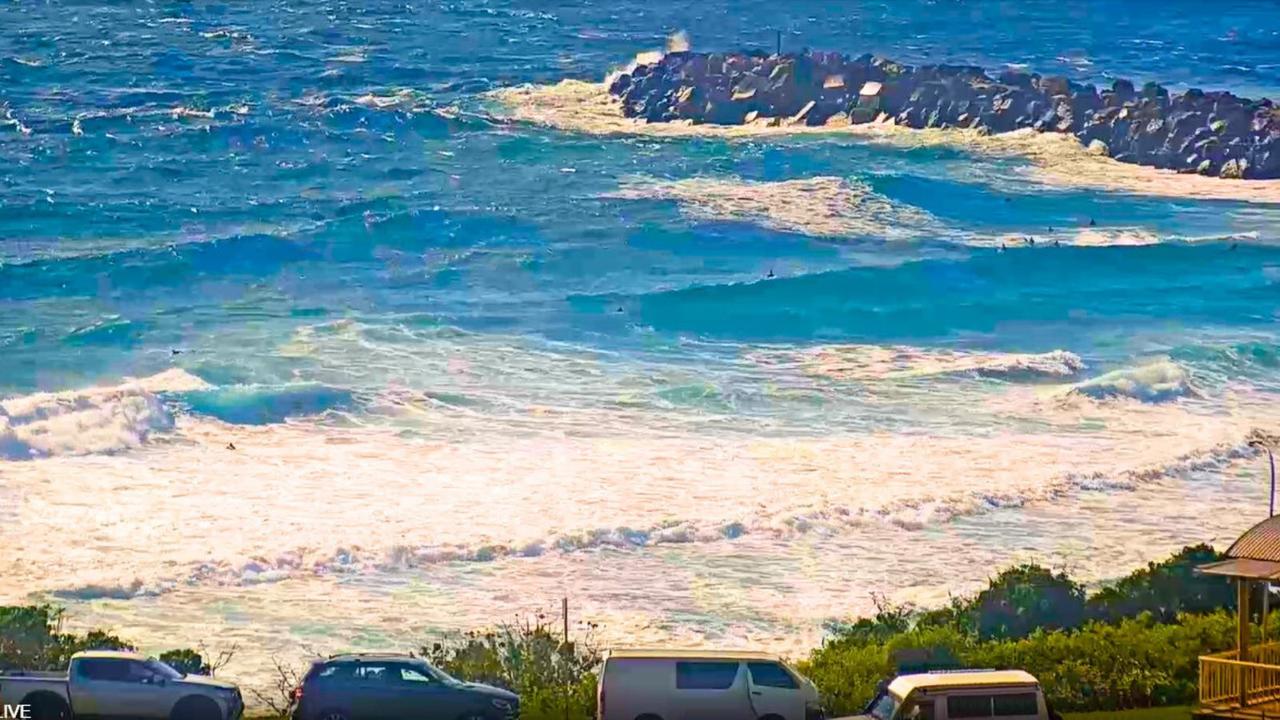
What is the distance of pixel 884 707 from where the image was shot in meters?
19.8

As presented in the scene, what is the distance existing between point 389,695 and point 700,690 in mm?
2858

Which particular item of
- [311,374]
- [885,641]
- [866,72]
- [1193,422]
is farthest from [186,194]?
[885,641]

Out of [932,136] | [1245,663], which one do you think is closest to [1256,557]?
[1245,663]

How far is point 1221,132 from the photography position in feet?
230

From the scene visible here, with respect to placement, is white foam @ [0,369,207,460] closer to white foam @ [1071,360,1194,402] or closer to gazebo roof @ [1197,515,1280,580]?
white foam @ [1071,360,1194,402]

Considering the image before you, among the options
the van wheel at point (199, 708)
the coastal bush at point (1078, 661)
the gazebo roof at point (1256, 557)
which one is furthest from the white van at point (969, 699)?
the van wheel at point (199, 708)

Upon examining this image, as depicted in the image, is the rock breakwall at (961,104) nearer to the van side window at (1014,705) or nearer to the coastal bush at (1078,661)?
the coastal bush at (1078,661)

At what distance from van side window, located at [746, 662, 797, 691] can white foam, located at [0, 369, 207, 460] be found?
19109 millimetres

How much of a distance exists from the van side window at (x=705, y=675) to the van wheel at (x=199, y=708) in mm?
4238

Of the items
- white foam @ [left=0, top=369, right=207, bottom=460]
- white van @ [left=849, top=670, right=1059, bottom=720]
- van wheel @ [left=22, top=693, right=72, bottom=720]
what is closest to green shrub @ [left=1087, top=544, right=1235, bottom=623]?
white van @ [left=849, top=670, right=1059, bottom=720]

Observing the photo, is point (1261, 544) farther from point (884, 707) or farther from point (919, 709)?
point (884, 707)

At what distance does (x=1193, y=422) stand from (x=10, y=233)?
32134 millimetres

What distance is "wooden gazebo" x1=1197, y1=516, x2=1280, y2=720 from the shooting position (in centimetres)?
1973

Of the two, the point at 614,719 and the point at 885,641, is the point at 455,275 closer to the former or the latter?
the point at 885,641
